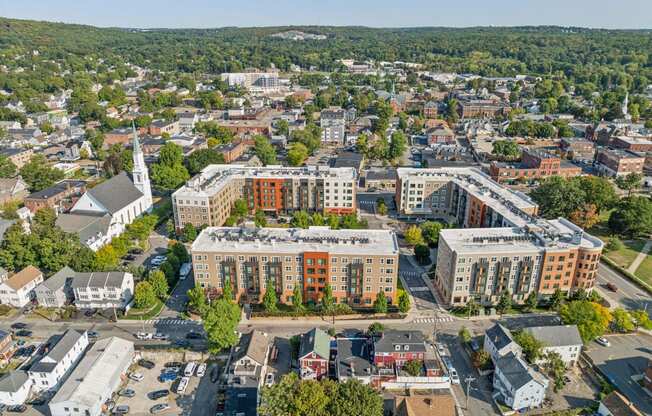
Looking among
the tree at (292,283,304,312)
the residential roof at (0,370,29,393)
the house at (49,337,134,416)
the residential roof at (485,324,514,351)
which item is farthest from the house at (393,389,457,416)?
the residential roof at (0,370,29,393)

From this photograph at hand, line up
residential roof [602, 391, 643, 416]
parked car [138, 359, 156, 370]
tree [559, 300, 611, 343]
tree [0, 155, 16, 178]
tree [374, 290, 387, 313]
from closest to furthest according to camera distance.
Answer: residential roof [602, 391, 643, 416], parked car [138, 359, 156, 370], tree [559, 300, 611, 343], tree [374, 290, 387, 313], tree [0, 155, 16, 178]

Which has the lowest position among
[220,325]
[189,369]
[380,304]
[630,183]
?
[189,369]

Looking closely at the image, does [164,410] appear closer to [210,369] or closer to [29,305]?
[210,369]

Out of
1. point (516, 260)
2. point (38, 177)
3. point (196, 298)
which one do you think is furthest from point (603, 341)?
point (38, 177)

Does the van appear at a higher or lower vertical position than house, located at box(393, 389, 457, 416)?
lower

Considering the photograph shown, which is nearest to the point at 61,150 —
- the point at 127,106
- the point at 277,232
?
the point at 127,106

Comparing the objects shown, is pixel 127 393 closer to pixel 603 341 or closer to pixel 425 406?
pixel 425 406

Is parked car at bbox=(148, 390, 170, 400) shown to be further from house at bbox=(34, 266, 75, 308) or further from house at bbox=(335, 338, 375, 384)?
house at bbox=(34, 266, 75, 308)

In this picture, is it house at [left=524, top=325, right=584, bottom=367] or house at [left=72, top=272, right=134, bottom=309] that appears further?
house at [left=72, top=272, right=134, bottom=309]
